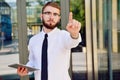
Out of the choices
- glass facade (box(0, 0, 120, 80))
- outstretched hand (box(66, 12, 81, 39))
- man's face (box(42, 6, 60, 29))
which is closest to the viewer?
outstretched hand (box(66, 12, 81, 39))

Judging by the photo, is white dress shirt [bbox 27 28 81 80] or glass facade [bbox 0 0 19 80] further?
glass facade [bbox 0 0 19 80]

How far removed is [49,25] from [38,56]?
0.96ft

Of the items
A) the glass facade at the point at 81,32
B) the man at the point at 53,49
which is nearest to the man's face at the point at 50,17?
the man at the point at 53,49

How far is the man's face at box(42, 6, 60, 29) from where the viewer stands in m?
3.27

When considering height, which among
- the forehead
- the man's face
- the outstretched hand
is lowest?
the outstretched hand

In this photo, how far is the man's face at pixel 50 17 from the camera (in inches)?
129

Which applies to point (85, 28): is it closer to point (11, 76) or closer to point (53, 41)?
point (11, 76)

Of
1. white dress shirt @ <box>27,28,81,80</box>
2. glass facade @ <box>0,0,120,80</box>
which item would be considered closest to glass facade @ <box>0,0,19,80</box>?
glass facade @ <box>0,0,120,80</box>

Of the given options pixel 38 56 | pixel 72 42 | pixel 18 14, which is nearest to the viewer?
pixel 72 42

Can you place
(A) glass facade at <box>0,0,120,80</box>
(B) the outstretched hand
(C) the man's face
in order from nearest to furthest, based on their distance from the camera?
1. (B) the outstretched hand
2. (C) the man's face
3. (A) glass facade at <box>0,0,120,80</box>

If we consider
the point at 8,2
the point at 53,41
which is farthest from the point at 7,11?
the point at 53,41

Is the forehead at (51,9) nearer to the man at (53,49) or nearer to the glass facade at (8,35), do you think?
the man at (53,49)

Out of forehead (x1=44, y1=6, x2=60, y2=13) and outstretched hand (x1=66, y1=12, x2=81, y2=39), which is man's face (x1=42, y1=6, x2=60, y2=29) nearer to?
forehead (x1=44, y1=6, x2=60, y2=13)

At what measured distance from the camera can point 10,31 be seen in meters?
6.13
